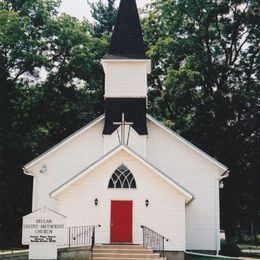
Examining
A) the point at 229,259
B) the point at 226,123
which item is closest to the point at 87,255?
the point at 229,259

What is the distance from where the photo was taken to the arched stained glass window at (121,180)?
74.7 ft

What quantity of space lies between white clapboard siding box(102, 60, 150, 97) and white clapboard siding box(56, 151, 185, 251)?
411 cm

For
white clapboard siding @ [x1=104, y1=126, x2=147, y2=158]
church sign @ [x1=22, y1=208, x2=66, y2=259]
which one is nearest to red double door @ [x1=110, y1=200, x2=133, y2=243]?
white clapboard siding @ [x1=104, y1=126, x2=147, y2=158]

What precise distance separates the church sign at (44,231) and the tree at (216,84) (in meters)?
19.5

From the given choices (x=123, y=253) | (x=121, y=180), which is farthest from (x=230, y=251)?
(x=123, y=253)

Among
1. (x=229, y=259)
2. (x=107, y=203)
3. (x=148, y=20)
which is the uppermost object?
(x=148, y=20)

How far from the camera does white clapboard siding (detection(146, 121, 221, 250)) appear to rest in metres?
25.3

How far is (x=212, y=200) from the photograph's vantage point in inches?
1001

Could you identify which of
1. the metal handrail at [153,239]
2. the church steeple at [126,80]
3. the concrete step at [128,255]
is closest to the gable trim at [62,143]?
the church steeple at [126,80]

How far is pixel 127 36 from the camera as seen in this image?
26.7 meters

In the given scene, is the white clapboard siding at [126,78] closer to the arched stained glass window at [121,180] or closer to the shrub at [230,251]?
the arched stained glass window at [121,180]

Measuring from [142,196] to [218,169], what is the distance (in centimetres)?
481

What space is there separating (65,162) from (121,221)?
491 centimetres

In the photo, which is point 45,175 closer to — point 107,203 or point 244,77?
point 107,203
